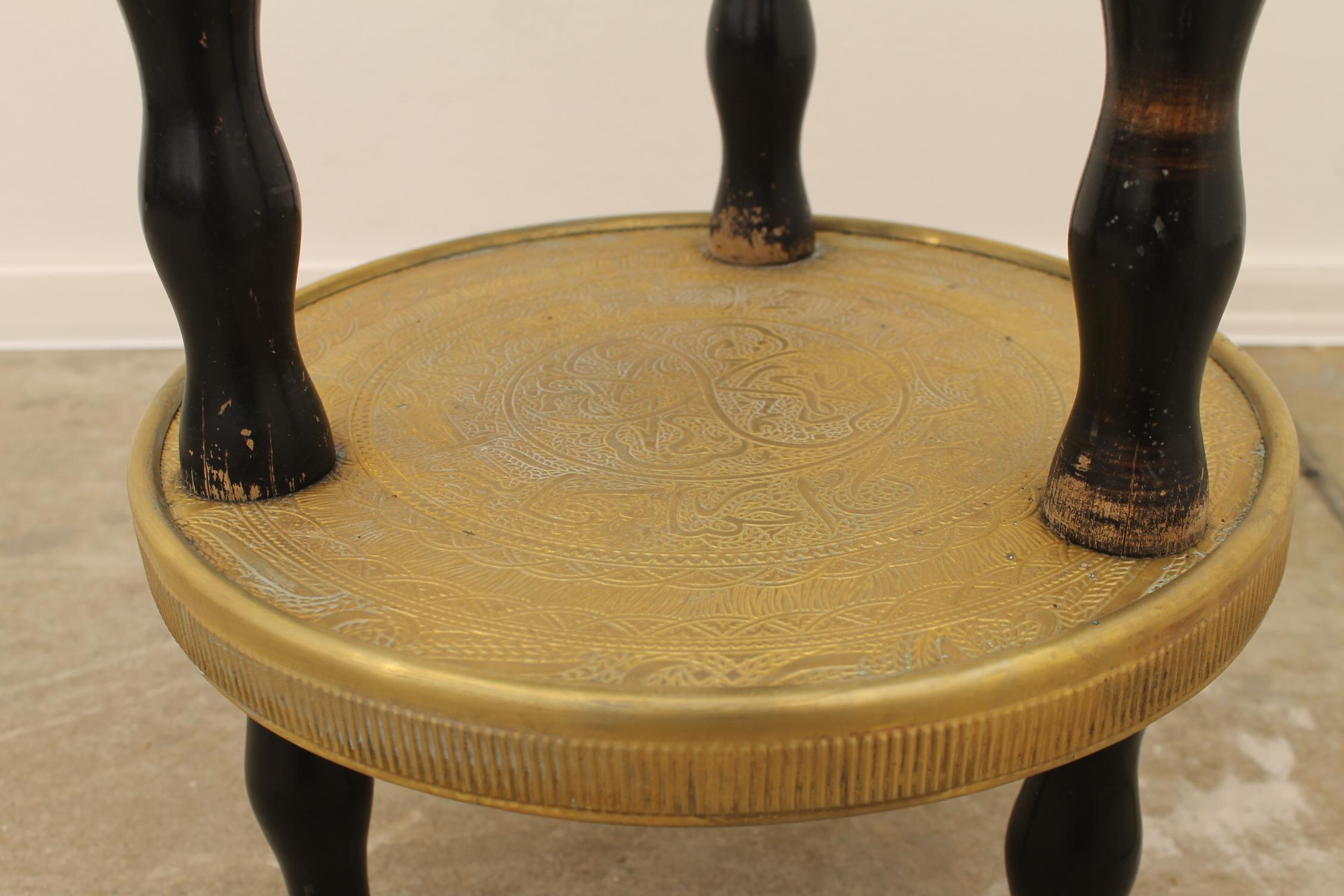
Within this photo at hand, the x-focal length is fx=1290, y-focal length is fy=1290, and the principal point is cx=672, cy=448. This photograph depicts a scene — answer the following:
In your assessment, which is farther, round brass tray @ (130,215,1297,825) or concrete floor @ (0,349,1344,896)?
concrete floor @ (0,349,1344,896)

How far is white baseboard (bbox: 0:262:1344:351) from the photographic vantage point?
2395mm

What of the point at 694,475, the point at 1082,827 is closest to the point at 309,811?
the point at 694,475

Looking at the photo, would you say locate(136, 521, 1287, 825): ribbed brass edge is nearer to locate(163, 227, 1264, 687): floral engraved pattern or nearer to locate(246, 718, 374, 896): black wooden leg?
locate(163, 227, 1264, 687): floral engraved pattern

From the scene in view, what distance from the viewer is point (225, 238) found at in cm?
73

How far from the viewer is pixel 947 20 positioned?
2.20 meters

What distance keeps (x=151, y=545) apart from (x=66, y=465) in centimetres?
138

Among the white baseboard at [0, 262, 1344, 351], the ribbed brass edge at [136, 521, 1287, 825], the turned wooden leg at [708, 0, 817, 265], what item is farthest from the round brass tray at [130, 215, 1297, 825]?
the white baseboard at [0, 262, 1344, 351]

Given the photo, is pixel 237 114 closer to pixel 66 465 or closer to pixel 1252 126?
pixel 66 465

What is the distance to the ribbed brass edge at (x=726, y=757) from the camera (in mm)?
624

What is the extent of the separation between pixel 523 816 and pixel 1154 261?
3.05 ft

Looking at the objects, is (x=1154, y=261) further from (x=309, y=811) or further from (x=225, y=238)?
(x=309, y=811)

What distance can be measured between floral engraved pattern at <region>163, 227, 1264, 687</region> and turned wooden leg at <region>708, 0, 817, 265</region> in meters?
0.04

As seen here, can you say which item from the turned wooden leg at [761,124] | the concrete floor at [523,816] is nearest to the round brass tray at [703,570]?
the turned wooden leg at [761,124]

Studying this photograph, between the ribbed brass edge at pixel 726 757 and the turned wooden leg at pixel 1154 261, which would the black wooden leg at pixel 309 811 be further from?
the turned wooden leg at pixel 1154 261
